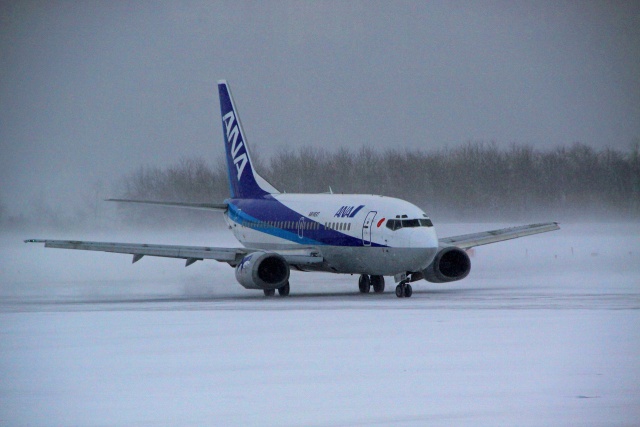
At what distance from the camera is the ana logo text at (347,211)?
3209cm

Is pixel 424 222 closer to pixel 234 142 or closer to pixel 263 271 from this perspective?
pixel 263 271

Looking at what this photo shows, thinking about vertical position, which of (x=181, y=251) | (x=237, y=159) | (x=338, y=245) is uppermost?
(x=237, y=159)

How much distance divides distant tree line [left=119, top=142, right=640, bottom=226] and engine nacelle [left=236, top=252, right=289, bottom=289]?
26595 mm

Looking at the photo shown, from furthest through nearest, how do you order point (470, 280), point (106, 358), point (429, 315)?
point (470, 280)
point (429, 315)
point (106, 358)

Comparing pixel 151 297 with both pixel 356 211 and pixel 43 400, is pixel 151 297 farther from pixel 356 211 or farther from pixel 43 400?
Answer: pixel 43 400

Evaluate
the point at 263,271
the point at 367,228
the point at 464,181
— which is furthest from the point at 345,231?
the point at 464,181

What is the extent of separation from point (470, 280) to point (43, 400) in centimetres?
2681

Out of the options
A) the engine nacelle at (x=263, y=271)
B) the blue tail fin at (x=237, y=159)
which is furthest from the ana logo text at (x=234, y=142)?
the engine nacelle at (x=263, y=271)

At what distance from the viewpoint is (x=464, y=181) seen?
6331cm

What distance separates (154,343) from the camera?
1831 centimetres

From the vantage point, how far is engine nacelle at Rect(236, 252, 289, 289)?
30.6 meters

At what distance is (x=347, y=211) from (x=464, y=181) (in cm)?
3192

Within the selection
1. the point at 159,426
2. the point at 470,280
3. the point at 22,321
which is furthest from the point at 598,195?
the point at 159,426

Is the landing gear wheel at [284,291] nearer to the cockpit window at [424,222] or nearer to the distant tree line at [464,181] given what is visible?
the cockpit window at [424,222]
